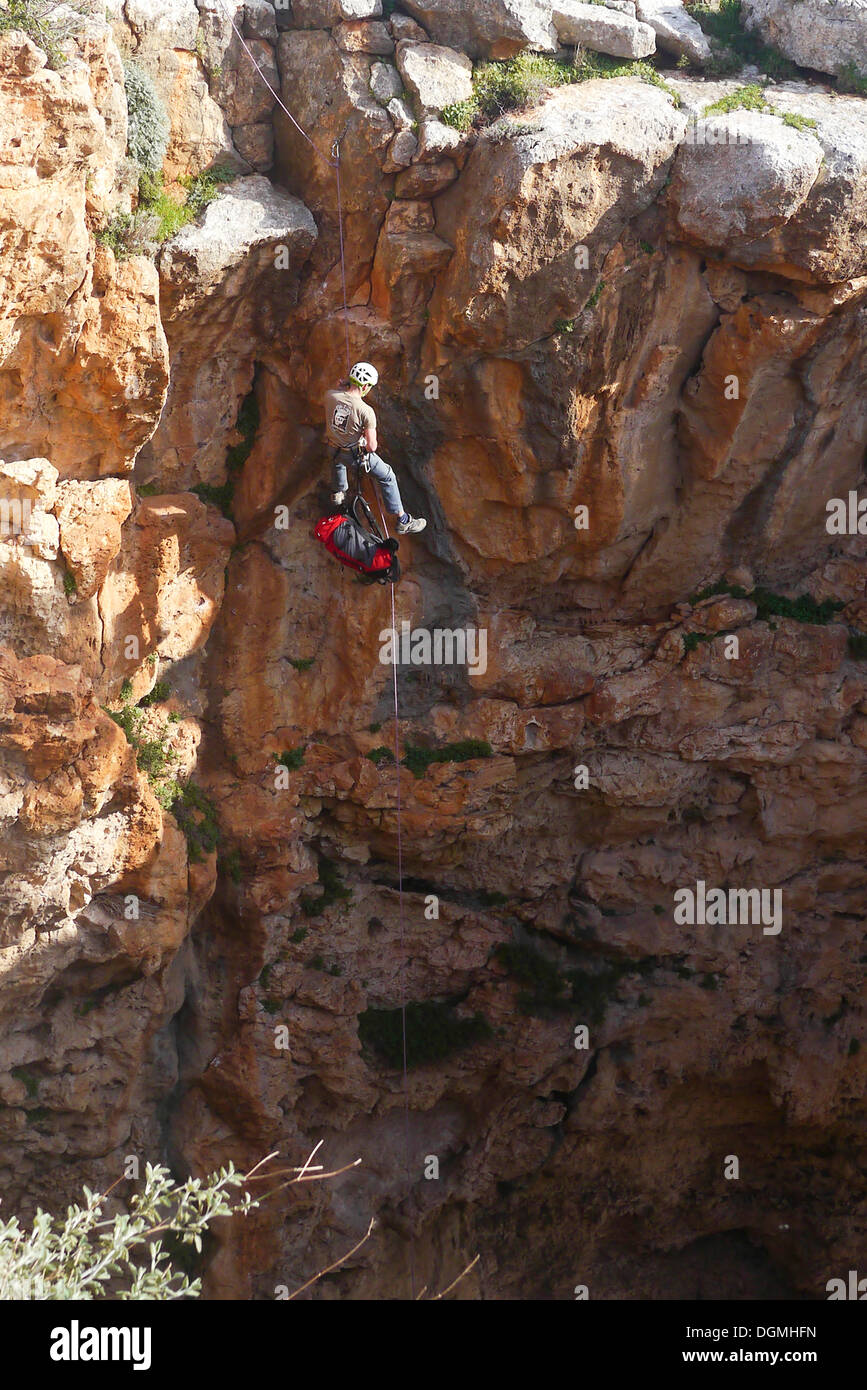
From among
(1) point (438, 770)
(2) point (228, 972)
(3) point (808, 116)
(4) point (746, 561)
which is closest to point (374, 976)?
(2) point (228, 972)

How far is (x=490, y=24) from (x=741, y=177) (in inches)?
102

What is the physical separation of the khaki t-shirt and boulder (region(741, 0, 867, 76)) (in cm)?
541

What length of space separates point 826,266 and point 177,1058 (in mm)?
10019

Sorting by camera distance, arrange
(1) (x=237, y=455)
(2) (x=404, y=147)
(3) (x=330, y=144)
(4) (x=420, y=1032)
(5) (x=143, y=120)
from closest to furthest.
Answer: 1. (5) (x=143, y=120)
2. (2) (x=404, y=147)
3. (3) (x=330, y=144)
4. (1) (x=237, y=455)
5. (4) (x=420, y=1032)

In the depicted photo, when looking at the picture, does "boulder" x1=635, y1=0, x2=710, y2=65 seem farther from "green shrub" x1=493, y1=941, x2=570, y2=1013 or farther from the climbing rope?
"green shrub" x1=493, y1=941, x2=570, y2=1013

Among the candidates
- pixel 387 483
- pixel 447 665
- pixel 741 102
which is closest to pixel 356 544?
pixel 387 483

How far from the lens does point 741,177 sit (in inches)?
431

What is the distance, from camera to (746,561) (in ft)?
44.4

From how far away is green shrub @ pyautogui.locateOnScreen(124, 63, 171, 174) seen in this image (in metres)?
10.4

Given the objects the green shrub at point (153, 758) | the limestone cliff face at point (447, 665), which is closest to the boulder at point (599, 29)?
the limestone cliff face at point (447, 665)

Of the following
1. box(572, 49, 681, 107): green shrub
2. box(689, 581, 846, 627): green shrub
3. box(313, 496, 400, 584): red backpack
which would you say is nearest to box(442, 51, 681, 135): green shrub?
box(572, 49, 681, 107): green shrub

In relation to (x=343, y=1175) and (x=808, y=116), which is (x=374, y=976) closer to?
(x=343, y=1175)

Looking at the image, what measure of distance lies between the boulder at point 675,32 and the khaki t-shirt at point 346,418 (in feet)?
14.8

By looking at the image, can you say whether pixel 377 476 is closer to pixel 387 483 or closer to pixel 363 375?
pixel 387 483
